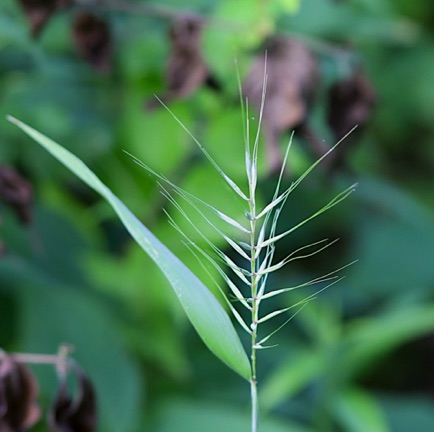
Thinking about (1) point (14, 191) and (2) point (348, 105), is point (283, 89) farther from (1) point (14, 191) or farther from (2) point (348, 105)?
(1) point (14, 191)

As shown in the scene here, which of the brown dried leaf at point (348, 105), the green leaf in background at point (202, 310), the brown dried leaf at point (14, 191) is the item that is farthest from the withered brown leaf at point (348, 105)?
the green leaf in background at point (202, 310)

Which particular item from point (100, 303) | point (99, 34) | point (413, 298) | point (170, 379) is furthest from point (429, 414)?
point (99, 34)

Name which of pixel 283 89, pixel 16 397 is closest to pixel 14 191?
pixel 16 397

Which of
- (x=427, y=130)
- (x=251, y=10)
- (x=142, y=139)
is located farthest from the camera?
(x=427, y=130)

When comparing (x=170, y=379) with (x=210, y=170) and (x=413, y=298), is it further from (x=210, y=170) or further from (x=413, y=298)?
(x=413, y=298)

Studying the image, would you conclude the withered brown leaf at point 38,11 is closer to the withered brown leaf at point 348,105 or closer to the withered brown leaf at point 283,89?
the withered brown leaf at point 283,89

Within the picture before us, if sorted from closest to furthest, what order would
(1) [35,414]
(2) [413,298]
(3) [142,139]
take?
(1) [35,414] → (3) [142,139] → (2) [413,298]
